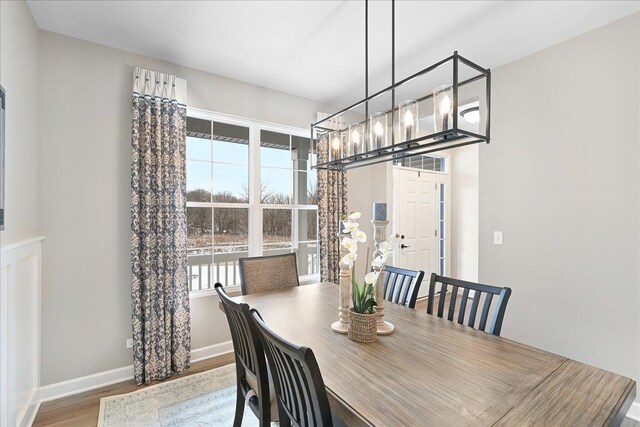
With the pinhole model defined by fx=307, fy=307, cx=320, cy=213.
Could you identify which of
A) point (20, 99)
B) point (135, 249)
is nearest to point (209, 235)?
point (135, 249)

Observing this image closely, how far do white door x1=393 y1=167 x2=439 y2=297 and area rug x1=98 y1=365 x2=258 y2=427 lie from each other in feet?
9.77

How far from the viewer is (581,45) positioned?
241cm

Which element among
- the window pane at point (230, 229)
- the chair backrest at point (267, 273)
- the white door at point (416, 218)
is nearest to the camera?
the chair backrest at point (267, 273)

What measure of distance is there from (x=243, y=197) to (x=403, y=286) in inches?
75.0

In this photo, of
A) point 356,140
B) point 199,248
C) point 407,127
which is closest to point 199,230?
point 199,248

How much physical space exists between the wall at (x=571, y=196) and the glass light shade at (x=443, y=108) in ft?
6.00

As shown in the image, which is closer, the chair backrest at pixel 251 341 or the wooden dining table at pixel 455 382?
the wooden dining table at pixel 455 382

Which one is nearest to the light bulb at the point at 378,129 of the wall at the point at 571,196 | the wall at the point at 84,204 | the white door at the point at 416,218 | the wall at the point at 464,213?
the wall at the point at 571,196

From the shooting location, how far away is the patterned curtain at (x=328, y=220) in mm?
3600

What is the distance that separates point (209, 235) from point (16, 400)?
5.56 feet

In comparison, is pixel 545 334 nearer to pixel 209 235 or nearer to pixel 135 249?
pixel 209 235

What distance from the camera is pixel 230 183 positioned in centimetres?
321

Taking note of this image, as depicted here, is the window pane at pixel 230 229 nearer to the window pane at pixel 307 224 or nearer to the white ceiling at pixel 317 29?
the window pane at pixel 307 224

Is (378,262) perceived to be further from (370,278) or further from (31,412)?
(31,412)
